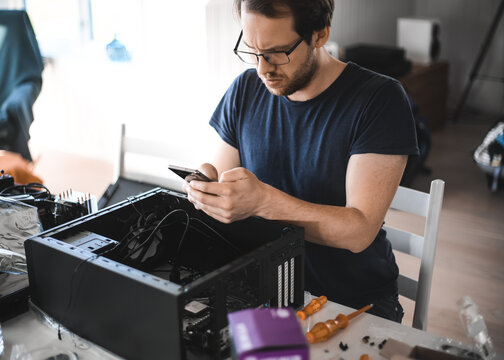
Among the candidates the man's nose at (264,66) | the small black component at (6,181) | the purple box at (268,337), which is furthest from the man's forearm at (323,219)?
the small black component at (6,181)

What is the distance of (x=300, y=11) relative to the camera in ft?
3.73

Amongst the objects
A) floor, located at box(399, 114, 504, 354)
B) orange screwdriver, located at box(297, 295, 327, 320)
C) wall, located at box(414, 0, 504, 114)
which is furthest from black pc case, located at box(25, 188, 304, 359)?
wall, located at box(414, 0, 504, 114)

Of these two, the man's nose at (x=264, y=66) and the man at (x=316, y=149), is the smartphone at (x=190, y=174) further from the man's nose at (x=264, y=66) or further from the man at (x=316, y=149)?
the man's nose at (x=264, y=66)

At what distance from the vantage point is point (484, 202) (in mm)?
3242

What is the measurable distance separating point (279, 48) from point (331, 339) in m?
0.59

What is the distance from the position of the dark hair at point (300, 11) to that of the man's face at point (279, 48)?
1cm

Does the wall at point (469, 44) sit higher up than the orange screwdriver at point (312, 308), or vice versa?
the wall at point (469, 44)

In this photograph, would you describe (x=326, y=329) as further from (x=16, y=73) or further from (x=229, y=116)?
(x=16, y=73)

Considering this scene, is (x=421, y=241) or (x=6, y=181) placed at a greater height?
(x=6, y=181)

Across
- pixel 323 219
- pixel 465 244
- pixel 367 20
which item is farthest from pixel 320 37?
pixel 367 20

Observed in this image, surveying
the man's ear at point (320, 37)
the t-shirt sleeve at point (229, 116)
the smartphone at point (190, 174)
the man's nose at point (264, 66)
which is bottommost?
the smartphone at point (190, 174)

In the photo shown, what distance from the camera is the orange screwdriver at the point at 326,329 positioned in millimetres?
950

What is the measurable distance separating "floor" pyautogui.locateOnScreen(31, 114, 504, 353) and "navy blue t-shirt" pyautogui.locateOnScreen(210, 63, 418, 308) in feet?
0.86

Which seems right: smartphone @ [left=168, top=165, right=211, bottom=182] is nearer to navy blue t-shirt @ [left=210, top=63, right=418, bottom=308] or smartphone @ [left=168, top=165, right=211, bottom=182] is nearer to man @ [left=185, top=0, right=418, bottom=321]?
man @ [left=185, top=0, right=418, bottom=321]
